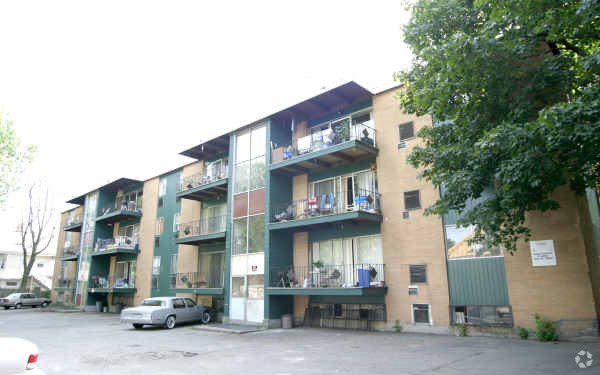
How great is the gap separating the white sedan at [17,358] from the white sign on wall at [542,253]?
13.0 m

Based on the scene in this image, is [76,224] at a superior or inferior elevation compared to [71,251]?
superior

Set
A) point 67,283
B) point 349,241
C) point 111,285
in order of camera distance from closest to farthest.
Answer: point 349,241 < point 111,285 < point 67,283

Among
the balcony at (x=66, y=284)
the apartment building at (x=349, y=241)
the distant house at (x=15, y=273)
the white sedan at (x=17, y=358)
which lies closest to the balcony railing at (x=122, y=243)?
the apartment building at (x=349, y=241)

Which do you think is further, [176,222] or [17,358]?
[176,222]

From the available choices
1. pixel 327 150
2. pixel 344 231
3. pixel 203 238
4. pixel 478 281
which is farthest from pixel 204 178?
pixel 478 281

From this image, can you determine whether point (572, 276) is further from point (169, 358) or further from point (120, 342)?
point (120, 342)

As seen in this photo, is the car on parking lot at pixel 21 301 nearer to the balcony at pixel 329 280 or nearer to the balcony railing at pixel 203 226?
the balcony railing at pixel 203 226

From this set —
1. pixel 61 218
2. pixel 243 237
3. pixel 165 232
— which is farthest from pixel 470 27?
pixel 61 218

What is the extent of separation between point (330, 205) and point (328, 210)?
0.85 ft

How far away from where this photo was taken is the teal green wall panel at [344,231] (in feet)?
54.3

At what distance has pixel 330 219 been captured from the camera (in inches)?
637

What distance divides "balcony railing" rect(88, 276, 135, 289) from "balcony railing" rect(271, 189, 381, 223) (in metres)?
16.2

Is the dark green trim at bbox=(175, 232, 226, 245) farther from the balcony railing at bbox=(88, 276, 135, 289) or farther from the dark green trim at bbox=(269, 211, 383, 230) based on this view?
the balcony railing at bbox=(88, 276, 135, 289)

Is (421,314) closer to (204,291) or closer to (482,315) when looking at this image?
(482,315)
